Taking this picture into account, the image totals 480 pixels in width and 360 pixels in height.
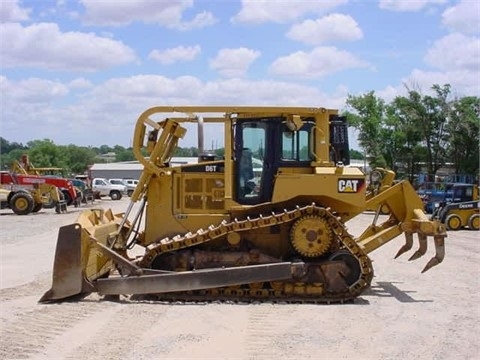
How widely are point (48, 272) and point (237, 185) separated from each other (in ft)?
15.3

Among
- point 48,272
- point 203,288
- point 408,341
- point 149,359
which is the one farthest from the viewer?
point 48,272

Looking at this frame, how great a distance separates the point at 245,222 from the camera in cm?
1098

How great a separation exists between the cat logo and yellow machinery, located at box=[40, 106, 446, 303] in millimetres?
16

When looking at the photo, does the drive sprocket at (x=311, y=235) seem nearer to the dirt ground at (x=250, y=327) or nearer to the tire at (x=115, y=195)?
the dirt ground at (x=250, y=327)

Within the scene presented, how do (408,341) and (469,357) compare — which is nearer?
(469,357)

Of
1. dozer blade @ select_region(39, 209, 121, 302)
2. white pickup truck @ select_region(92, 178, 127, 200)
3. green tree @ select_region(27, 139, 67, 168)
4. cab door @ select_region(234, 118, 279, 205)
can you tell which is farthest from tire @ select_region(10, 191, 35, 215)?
green tree @ select_region(27, 139, 67, 168)

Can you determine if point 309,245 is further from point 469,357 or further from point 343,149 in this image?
point 469,357

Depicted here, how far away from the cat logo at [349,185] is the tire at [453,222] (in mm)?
17057

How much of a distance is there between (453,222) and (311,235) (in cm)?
1781

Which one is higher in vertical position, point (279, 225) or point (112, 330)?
point (279, 225)

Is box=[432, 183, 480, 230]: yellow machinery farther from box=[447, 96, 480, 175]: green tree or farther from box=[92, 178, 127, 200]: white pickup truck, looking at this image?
box=[92, 178, 127, 200]: white pickup truck

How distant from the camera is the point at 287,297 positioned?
10.9 m

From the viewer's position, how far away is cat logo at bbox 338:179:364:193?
11.3 meters

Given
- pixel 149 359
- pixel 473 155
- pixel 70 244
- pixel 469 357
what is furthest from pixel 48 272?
pixel 473 155
